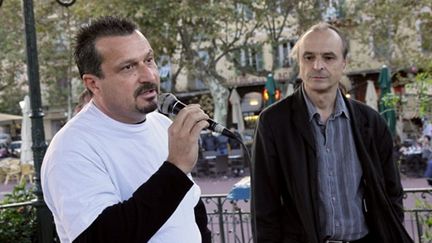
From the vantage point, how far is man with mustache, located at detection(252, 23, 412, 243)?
8.84ft

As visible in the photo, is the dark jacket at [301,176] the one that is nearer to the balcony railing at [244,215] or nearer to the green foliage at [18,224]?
the balcony railing at [244,215]

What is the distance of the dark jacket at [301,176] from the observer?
2682 mm

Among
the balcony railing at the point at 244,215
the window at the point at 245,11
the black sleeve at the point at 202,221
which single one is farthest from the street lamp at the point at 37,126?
the window at the point at 245,11

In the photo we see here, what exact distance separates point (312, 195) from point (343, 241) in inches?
10.8

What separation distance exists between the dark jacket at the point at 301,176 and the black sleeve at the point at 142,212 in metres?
1.25

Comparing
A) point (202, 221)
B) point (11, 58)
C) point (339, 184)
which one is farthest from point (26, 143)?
point (202, 221)

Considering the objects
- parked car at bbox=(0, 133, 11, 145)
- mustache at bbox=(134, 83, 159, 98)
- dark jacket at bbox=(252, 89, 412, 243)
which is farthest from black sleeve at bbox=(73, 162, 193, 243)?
parked car at bbox=(0, 133, 11, 145)

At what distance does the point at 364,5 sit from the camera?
830 inches

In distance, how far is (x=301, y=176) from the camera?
2.67 metres

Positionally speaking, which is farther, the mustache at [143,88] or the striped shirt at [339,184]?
the striped shirt at [339,184]

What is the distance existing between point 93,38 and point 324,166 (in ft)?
4.67

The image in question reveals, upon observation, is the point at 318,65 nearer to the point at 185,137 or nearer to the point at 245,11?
the point at 185,137

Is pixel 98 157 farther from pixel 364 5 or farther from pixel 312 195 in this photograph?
pixel 364 5

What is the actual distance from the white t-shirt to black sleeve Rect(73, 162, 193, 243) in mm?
35
